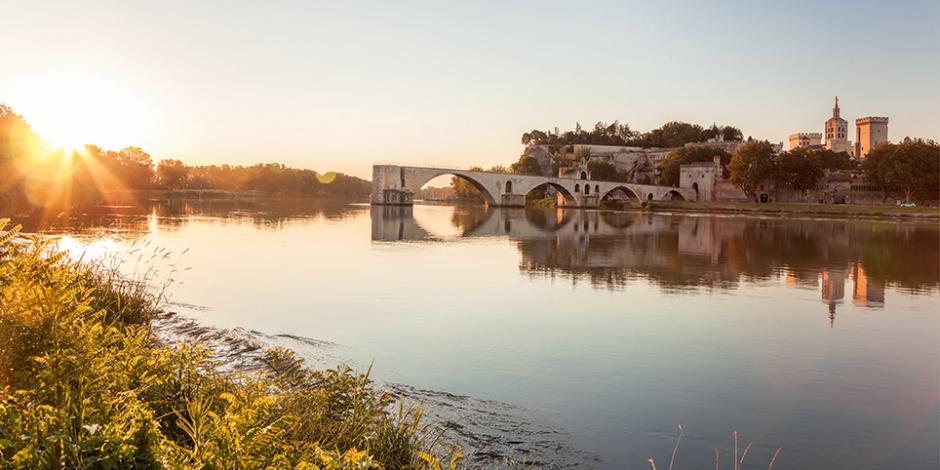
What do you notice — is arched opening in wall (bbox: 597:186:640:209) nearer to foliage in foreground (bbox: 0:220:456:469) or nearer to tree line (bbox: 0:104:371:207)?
tree line (bbox: 0:104:371:207)

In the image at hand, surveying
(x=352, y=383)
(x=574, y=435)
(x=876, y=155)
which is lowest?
(x=574, y=435)

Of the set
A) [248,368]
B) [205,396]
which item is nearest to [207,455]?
A: [205,396]

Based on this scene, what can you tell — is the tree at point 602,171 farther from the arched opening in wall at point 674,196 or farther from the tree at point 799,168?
the tree at point 799,168

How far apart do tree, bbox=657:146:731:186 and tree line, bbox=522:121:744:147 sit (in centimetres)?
2314

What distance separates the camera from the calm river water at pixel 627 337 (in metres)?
7.33

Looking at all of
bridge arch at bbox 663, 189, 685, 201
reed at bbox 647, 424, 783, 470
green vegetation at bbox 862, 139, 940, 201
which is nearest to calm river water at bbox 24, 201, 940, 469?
reed at bbox 647, 424, 783, 470

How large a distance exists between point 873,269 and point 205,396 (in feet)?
79.7

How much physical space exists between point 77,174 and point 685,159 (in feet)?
309

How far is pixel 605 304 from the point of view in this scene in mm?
15164

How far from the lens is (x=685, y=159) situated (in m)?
120

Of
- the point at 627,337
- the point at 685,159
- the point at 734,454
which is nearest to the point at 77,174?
the point at 627,337

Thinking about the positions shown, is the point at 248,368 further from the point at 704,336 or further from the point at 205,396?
the point at 704,336

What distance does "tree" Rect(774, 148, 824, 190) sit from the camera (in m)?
91.2

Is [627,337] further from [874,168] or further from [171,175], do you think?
[171,175]
